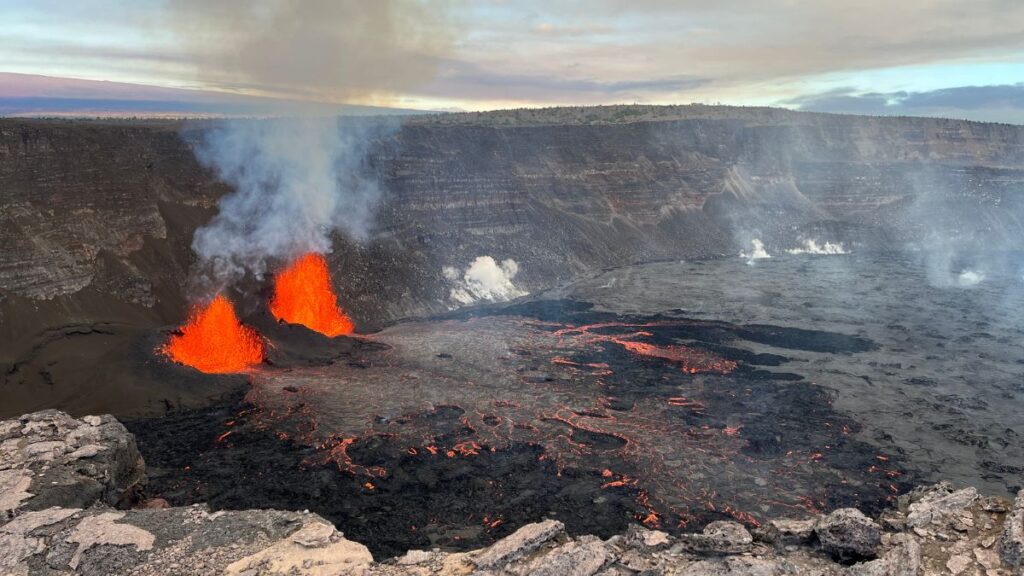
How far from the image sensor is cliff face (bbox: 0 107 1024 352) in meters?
33.2

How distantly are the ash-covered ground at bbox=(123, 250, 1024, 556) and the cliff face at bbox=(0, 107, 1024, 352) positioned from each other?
865 cm

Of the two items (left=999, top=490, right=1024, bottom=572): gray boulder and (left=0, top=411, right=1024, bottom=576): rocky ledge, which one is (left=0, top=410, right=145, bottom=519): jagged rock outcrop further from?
(left=999, top=490, right=1024, bottom=572): gray boulder

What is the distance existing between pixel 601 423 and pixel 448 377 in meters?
8.54

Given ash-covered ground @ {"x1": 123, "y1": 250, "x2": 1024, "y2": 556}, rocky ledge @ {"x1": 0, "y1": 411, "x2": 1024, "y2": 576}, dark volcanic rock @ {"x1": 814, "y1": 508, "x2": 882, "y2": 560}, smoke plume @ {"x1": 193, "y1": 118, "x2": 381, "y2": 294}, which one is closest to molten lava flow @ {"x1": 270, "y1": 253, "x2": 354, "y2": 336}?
smoke plume @ {"x1": 193, "y1": 118, "x2": 381, "y2": 294}

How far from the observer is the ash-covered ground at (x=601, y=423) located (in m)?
19.4

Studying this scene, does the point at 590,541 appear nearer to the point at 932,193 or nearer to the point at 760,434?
the point at 760,434

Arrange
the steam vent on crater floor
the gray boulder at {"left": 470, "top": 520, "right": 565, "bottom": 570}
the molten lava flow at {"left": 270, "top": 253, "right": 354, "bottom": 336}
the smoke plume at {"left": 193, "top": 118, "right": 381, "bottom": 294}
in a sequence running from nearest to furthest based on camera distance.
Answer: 1. the gray boulder at {"left": 470, "top": 520, "right": 565, "bottom": 570}
2. the steam vent on crater floor
3. the molten lava flow at {"left": 270, "top": 253, "right": 354, "bottom": 336}
4. the smoke plume at {"left": 193, "top": 118, "right": 381, "bottom": 294}

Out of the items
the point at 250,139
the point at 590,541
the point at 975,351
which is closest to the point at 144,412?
the point at 590,541

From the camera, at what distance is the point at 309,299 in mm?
40312

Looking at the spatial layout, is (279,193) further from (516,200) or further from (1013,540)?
(1013,540)

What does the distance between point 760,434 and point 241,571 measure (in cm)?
1820

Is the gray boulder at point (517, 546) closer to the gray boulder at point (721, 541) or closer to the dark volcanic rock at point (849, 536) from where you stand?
the gray boulder at point (721, 541)

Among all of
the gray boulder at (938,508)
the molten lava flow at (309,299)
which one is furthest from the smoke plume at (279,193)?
the gray boulder at (938,508)

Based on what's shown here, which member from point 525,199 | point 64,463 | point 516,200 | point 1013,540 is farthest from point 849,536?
point 525,199
